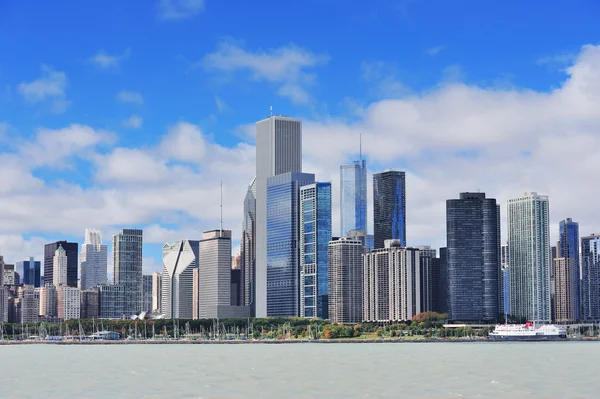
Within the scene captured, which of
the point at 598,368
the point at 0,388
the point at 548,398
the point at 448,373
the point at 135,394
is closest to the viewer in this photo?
the point at 548,398

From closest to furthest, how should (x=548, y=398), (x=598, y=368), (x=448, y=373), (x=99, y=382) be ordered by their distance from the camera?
1. (x=548, y=398)
2. (x=99, y=382)
3. (x=448, y=373)
4. (x=598, y=368)

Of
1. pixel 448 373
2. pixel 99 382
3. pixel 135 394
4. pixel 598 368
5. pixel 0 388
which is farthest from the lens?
pixel 598 368

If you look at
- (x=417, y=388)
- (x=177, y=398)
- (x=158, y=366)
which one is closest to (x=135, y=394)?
(x=177, y=398)

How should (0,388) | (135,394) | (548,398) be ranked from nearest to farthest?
1. (548,398)
2. (135,394)
3. (0,388)

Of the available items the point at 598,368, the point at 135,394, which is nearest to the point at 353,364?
the point at 598,368

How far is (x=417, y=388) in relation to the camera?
94.6 m

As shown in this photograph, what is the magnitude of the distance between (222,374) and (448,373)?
26.7 meters

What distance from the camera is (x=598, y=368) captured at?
5074 inches

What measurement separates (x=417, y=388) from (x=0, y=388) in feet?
137

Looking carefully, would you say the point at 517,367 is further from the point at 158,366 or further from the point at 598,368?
the point at 158,366

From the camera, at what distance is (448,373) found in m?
118

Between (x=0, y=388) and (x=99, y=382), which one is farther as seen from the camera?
(x=99, y=382)

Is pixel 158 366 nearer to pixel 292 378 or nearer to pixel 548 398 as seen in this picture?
pixel 292 378

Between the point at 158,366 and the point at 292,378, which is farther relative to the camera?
the point at 158,366
